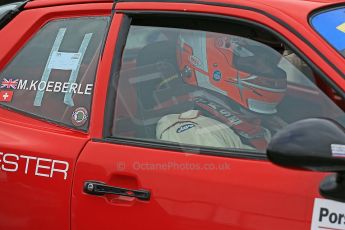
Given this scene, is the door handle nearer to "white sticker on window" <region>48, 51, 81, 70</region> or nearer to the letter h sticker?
the letter h sticker

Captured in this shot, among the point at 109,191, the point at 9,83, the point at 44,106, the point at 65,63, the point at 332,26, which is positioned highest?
the point at 332,26

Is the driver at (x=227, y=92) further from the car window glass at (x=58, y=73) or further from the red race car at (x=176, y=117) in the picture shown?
the car window glass at (x=58, y=73)

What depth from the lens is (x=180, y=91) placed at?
2.48m

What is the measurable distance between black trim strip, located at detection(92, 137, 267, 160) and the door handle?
0.18m

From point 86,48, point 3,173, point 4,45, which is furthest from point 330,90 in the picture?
point 4,45

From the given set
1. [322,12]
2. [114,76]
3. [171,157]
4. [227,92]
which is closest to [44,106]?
[114,76]

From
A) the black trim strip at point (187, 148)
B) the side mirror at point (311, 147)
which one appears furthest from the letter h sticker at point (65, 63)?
the side mirror at point (311, 147)

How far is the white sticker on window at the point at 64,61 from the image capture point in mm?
2701

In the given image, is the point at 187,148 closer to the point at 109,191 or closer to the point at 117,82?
the point at 109,191

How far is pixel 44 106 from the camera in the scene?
2684 millimetres

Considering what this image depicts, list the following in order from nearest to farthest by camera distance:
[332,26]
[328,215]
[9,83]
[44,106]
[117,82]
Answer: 1. [328,215]
2. [332,26]
3. [117,82]
4. [44,106]
5. [9,83]

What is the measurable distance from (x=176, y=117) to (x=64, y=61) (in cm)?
63

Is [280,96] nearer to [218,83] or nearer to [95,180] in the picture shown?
[218,83]

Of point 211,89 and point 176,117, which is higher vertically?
point 211,89
